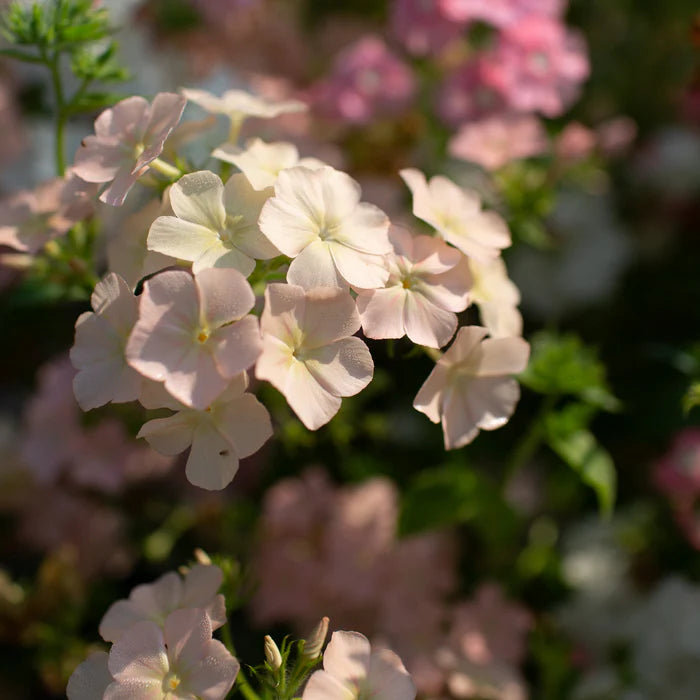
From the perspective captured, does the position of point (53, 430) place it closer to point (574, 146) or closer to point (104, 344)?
point (104, 344)

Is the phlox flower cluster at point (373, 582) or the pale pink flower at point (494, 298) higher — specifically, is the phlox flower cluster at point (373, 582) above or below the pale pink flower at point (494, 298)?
below

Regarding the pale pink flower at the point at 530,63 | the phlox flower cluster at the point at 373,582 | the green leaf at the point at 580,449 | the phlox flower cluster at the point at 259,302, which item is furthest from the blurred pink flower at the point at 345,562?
the pale pink flower at the point at 530,63

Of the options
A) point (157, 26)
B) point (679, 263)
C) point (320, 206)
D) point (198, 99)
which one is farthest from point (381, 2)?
point (320, 206)

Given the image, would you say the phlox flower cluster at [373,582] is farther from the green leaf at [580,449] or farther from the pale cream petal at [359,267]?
the pale cream petal at [359,267]

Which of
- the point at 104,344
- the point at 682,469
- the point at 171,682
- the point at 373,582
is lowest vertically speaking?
the point at 373,582

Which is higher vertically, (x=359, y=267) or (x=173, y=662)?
(x=359, y=267)

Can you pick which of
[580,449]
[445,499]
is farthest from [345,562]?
[580,449]
